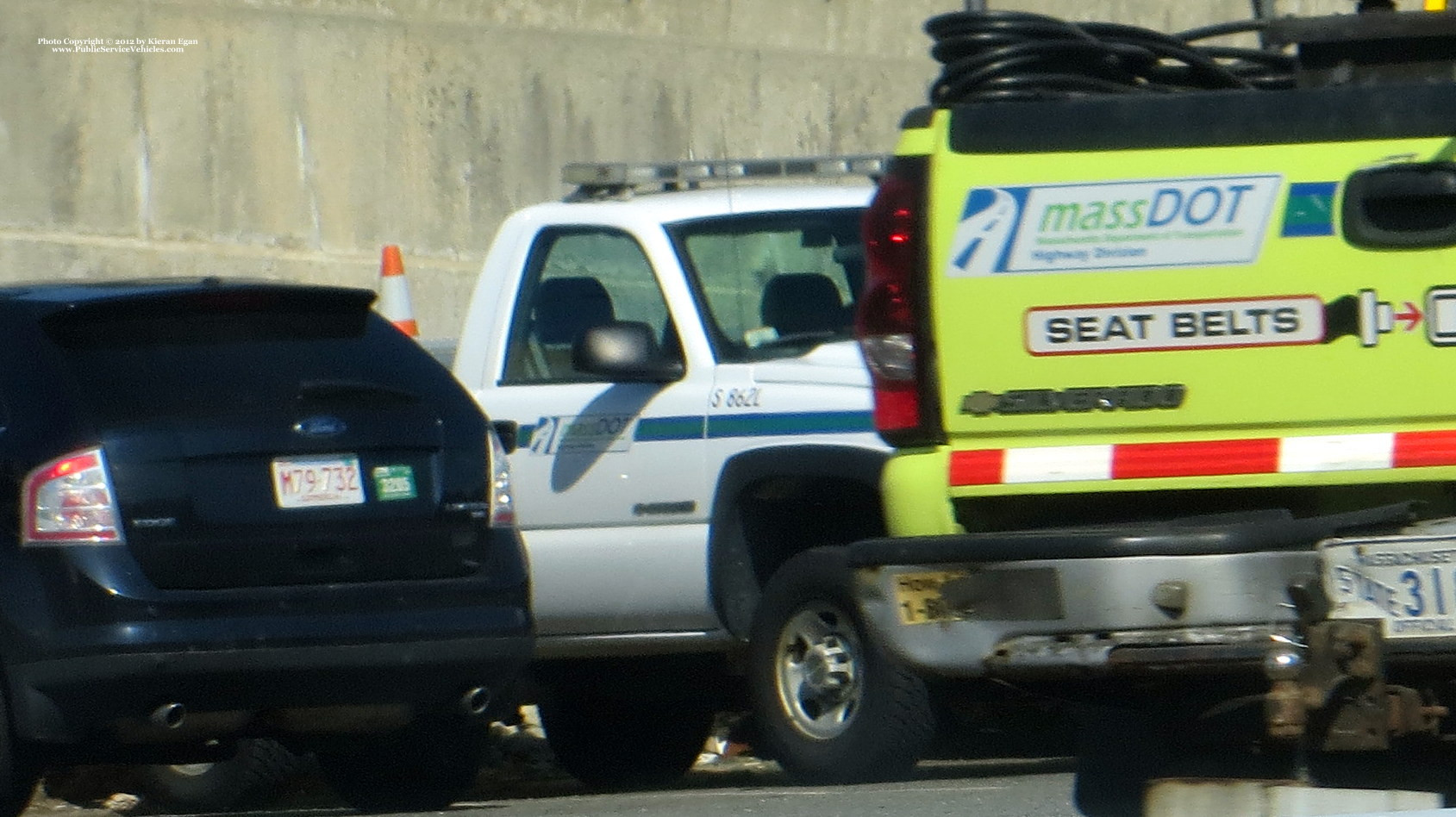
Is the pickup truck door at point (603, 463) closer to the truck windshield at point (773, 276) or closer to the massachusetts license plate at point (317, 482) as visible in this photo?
the truck windshield at point (773, 276)

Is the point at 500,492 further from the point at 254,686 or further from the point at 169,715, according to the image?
the point at 169,715

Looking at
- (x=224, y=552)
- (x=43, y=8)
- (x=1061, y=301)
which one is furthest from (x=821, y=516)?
(x=43, y=8)

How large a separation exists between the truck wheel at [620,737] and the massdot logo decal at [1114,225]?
4.07 m

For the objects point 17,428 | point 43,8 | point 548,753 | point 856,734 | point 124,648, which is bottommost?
point 548,753

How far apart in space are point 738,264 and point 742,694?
176 cm

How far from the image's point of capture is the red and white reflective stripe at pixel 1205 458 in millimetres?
5887

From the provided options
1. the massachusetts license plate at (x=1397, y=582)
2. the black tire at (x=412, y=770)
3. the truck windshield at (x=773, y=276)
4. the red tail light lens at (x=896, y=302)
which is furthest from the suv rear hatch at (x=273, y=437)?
the massachusetts license plate at (x=1397, y=582)

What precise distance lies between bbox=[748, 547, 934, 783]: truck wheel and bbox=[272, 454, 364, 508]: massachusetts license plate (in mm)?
1481

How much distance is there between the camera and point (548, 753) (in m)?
11.2

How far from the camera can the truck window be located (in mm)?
9438

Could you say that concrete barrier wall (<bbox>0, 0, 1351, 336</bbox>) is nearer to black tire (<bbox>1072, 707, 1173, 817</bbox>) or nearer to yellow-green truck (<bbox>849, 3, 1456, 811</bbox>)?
black tire (<bbox>1072, 707, 1173, 817</bbox>)

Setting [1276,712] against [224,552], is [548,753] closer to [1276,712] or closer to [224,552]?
[224,552]

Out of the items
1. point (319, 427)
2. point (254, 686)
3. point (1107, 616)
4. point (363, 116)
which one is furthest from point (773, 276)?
point (363, 116)

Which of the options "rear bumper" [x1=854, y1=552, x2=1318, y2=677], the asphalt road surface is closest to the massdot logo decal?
"rear bumper" [x1=854, y1=552, x2=1318, y2=677]
